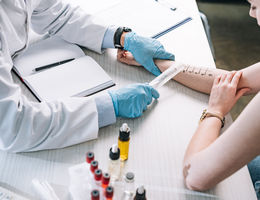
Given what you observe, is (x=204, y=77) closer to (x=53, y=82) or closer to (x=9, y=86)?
(x=53, y=82)

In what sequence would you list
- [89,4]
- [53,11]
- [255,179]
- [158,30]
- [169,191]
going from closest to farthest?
[169,191], [255,179], [53,11], [158,30], [89,4]

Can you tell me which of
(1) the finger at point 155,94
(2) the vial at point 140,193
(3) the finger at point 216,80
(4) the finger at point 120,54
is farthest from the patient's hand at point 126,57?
(2) the vial at point 140,193

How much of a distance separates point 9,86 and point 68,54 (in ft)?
1.43

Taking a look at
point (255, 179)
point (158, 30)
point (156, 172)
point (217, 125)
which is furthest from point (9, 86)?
point (255, 179)

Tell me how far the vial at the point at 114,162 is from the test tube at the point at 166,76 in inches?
16.7

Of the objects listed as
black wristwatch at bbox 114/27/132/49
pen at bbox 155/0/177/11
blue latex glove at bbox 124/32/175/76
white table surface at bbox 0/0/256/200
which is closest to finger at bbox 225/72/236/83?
white table surface at bbox 0/0/256/200

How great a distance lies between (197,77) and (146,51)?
25cm

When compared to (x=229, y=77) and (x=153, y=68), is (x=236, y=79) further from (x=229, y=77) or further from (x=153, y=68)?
(x=153, y=68)

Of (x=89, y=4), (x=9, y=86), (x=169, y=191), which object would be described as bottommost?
(x=169, y=191)

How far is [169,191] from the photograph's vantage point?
941 mm

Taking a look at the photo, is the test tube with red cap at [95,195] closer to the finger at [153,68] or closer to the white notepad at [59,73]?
the white notepad at [59,73]

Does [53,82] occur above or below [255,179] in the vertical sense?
above

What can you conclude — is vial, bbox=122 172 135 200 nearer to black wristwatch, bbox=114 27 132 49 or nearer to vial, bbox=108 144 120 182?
vial, bbox=108 144 120 182

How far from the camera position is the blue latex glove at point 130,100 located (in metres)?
1.12
